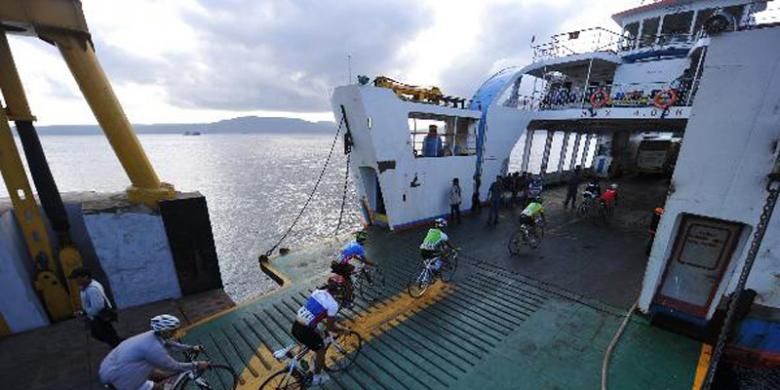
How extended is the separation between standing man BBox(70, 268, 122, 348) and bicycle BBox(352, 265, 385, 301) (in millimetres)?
4256

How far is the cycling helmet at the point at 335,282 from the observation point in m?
5.49

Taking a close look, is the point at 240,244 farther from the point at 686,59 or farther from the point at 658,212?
the point at 686,59

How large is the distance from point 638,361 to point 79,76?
465 inches

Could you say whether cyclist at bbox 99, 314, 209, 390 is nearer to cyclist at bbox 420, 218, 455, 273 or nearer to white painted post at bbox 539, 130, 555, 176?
cyclist at bbox 420, 218, 455, 273

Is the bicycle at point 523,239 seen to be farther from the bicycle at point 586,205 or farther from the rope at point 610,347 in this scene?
the bicycle at point 586,205

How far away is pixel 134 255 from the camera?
24.7 feet

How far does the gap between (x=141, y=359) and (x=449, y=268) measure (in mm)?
6545

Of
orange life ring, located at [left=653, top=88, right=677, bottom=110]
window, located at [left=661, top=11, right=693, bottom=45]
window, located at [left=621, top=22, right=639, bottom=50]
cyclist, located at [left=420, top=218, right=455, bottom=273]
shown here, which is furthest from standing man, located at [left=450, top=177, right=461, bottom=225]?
window, located at [left=661, top=11, right=693, bottom=45]

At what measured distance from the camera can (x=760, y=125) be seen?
5.13m

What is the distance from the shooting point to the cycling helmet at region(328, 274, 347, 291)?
5.49 metres

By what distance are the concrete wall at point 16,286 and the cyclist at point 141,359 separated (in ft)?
15.4

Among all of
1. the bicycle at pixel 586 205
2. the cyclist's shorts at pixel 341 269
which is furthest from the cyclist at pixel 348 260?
the bicycle at pixel 586 205

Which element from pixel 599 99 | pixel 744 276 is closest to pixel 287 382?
pixel 744 276

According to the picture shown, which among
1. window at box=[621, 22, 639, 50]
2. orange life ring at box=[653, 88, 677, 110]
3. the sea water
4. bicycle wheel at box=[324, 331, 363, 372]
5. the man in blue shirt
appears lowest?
the sea water
